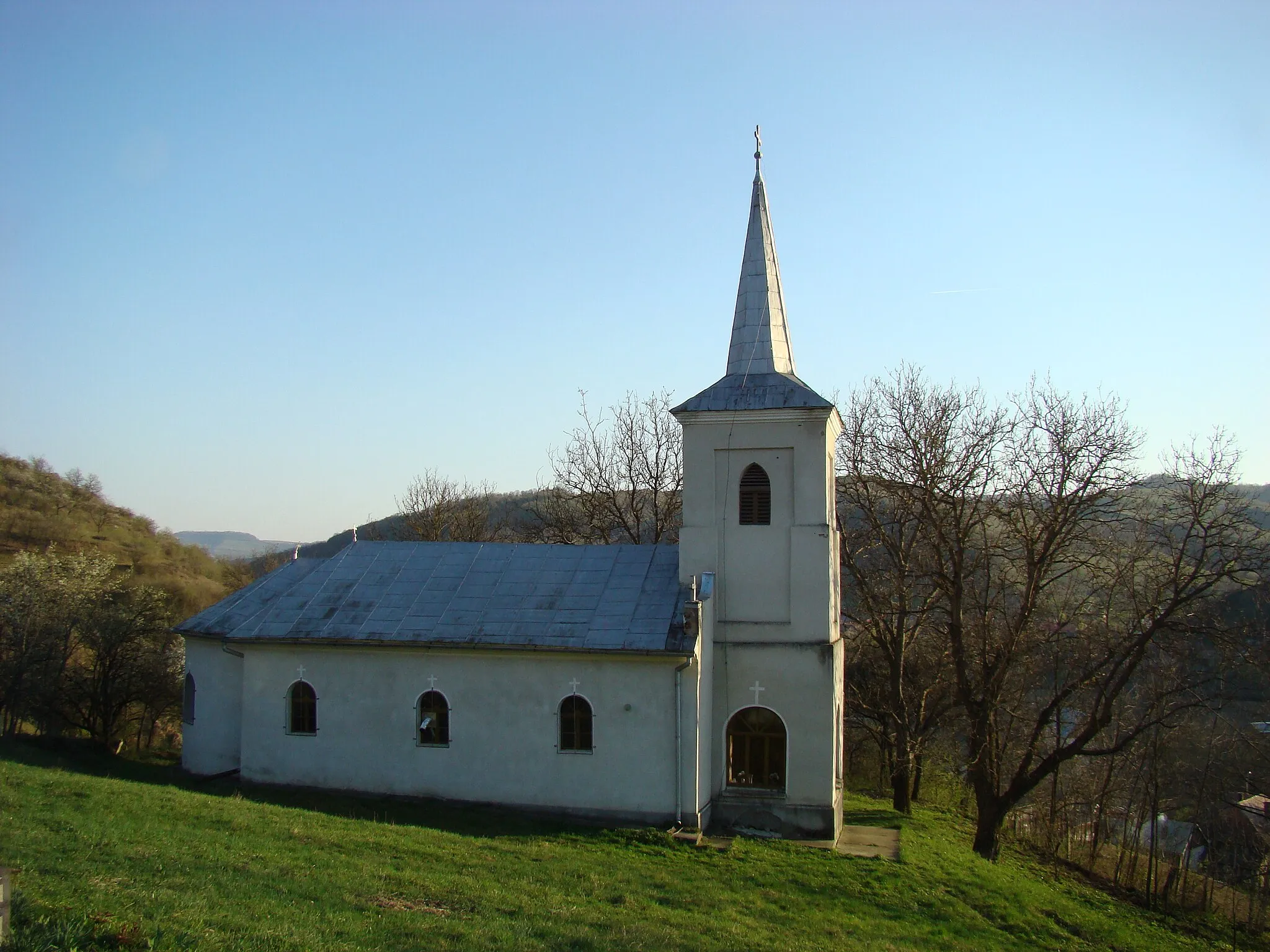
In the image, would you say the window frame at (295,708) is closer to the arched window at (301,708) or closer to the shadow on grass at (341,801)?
the arched window at (301,708)

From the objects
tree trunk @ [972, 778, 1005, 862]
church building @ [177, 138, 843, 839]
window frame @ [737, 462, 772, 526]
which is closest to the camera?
church building @ [177, 138, 843, 839]

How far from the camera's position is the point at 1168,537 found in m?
19.8

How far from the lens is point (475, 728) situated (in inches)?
697

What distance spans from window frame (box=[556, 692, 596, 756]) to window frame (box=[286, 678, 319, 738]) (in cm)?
535

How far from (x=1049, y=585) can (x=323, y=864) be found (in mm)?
18672

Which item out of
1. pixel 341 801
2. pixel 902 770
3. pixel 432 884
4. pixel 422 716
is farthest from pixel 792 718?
pixel 341 801

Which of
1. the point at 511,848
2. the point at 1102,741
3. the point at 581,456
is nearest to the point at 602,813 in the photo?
the point at 511,848

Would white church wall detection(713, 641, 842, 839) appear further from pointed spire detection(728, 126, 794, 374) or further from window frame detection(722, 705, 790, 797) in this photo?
pointed spire detection(728, 126, 794, 374)

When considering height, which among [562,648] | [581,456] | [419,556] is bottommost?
[562,648]

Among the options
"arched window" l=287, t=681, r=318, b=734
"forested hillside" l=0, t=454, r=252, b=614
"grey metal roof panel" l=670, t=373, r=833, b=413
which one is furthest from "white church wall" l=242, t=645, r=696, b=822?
"forested hillside" l=0, t=454, r=252, b=614

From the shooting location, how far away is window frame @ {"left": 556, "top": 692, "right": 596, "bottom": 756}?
1714 cm

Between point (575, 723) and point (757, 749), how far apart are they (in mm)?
3751

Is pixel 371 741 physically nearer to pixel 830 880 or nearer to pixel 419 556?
pixel 419 556

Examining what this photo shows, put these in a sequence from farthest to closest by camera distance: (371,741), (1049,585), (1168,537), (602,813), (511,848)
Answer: (1049,585), (1168,537), (371,741), (602,813), (511,848)
